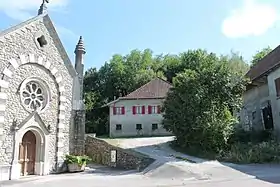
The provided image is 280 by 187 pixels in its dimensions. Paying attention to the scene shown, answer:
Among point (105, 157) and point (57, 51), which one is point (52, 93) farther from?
point (105, 157)

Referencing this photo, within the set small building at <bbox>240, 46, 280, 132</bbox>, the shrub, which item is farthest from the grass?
small building at <bbox>240, 46, 280, 132</bbox>

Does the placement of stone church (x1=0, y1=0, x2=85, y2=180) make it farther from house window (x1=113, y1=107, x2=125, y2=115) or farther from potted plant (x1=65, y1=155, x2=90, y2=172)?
house window (x1=113, y1=107, x2=125, y2=115)

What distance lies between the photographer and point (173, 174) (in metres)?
16.6

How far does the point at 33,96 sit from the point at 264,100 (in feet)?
61.5

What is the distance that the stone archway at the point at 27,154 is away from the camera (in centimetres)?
1869

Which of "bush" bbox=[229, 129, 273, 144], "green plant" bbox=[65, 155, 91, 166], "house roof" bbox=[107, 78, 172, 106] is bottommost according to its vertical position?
"green plant" bbox=[65, 155, 91, 166]

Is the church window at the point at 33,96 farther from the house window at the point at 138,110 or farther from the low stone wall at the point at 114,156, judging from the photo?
the house window at the point at 138,110

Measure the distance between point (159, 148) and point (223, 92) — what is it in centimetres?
662

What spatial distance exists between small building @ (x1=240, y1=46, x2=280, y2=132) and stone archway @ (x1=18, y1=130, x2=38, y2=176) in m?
17.7

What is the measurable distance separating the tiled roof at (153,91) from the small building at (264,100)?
11632 mm

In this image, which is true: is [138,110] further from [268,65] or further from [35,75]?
[35,75]

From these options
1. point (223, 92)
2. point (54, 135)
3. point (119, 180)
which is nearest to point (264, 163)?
point (223, 92)

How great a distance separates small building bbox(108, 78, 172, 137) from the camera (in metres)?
38.9

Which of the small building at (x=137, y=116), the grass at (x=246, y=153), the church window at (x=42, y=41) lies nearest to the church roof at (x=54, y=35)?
the church window at (x=42, y=41)
